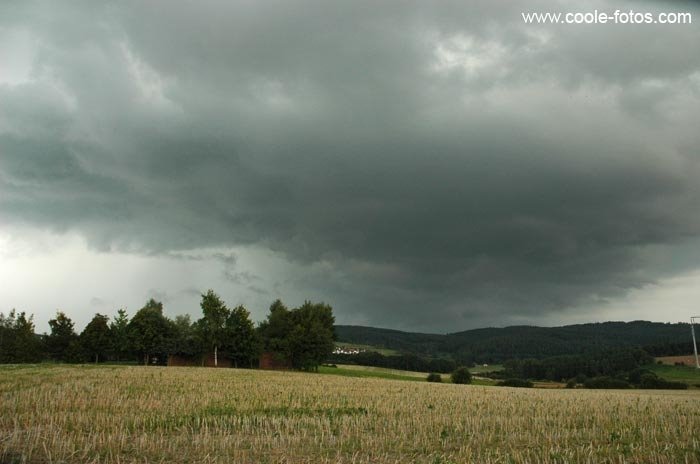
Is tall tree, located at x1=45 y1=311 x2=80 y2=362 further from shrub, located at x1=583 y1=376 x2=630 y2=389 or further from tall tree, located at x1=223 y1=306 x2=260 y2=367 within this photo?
shrub, located at x1=583 y1=376 x2=630 y2=389

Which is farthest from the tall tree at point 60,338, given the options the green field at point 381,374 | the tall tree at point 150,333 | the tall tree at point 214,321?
the green field at point 381,374

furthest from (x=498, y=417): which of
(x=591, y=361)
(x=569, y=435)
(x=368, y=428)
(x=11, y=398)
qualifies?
(x=591, y=361)

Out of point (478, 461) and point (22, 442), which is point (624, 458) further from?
point (22, 442)

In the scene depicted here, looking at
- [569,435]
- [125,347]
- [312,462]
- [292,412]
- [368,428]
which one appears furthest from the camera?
[125,347]

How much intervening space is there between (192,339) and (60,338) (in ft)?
108

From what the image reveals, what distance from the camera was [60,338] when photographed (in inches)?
4540

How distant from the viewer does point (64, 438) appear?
15.0 m

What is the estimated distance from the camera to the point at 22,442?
48.8 feet

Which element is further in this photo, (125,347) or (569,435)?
(125,347)

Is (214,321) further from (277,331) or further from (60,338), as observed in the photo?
(60,338)

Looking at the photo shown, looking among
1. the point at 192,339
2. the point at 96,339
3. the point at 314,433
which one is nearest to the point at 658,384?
the point at 192,339

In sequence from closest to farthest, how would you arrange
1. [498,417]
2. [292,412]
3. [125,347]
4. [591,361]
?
1. [498,417]
2. [292,412]
3. [125,347]
4. [591,361]

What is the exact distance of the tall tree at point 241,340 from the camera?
102250 mm

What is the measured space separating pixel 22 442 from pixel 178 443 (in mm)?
4270
